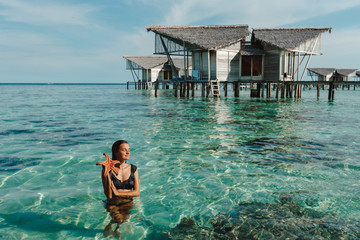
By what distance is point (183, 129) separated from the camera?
1120cm

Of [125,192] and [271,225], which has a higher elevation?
[125,192]

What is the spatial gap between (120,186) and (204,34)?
895 inches

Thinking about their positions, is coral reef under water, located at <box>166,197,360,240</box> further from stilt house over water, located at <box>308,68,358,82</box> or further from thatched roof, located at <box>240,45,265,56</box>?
stilt house over water, located at <box>308,68,358,82</box>

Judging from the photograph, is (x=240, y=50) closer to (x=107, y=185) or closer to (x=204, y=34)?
(x=204, y=34)

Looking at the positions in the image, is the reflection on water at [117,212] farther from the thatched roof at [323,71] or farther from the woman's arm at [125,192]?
the thatched roof at [323,71]

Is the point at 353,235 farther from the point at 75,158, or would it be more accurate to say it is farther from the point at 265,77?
the point at 265,77

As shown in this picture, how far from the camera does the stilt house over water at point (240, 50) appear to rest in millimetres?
24281

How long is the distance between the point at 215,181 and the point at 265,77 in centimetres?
2209

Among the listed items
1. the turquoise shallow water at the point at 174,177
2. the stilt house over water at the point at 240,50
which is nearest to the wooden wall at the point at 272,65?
the stilt house over water at the point at 240,50

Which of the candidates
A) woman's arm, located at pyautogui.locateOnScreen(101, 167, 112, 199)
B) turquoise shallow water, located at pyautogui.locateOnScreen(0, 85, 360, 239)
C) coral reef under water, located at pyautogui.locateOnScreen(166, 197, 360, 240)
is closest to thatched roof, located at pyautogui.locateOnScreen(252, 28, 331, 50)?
turquoise shallow water, located at pyautogui.locateOnScreen(0, 85, 360, 239)

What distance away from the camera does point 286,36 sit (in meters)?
25.3

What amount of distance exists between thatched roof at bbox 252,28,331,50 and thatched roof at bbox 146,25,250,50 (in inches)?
56.7

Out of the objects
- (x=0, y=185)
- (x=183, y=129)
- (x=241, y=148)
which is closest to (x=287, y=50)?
(x=183, y=129)

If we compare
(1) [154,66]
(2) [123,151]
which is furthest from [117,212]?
(1) [154,66]
